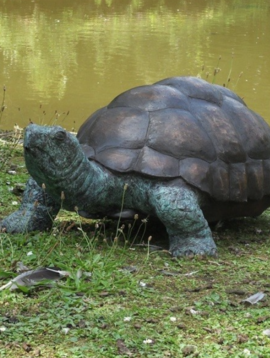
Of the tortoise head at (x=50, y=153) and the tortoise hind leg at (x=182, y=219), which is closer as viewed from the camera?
the tortoise head at (x=50, y=153)

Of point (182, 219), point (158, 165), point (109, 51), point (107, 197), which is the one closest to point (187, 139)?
point (158, 165)

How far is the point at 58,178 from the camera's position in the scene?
4.46 m

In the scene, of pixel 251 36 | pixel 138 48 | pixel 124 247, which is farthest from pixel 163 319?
pixel 251 36

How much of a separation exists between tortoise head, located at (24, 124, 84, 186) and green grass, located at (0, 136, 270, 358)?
41 cm

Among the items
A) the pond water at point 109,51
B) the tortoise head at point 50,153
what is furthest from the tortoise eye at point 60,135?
the pond water at point 109,51

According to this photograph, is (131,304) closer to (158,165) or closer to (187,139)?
(158,165)

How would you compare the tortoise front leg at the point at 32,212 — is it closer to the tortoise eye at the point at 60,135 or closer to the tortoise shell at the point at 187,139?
the tortoise shell at the point at 187,139

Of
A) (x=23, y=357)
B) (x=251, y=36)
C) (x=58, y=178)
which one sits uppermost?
(x=58, y=178)

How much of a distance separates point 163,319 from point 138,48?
11.1 m

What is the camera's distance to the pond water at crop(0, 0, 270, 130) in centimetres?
1066

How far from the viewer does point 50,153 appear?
171 inches

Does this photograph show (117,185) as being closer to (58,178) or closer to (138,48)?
(58,178)

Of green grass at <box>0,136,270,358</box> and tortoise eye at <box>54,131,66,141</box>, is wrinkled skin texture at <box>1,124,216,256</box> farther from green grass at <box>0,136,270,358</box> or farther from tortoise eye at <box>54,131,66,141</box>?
green grass at <box>0,136,270,358</box>

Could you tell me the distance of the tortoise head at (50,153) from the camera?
4273 millimetres
